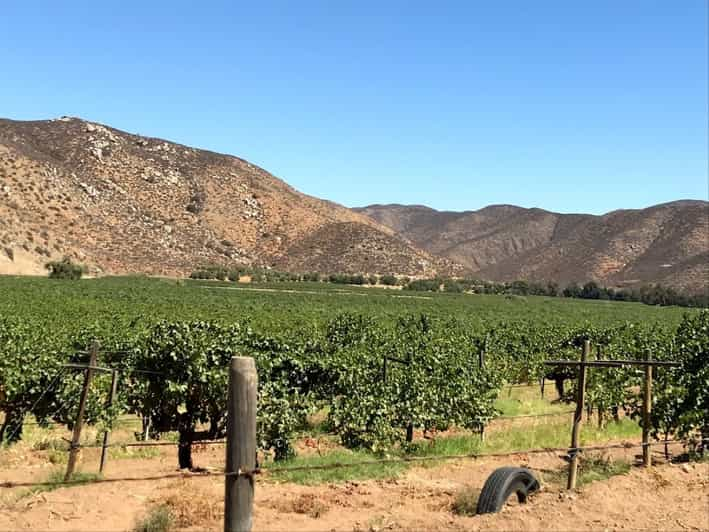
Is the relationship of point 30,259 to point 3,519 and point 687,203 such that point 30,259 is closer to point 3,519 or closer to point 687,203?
point 3,519

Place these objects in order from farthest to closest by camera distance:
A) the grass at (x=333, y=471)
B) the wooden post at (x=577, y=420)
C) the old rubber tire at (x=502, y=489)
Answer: the grass at (x=333, y=471)
the wooden post at (x=577, y=420)
the old rubber tire at (x=502, y=489)

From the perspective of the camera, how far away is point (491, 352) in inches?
925

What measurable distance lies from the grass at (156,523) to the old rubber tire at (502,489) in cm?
394

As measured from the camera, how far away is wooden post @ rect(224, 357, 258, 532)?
4969 mm

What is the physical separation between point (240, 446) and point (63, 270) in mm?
72115

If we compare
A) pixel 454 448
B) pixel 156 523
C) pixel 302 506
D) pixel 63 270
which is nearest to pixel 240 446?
pixel 156 523

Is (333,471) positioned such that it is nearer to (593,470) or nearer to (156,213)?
(593,470)

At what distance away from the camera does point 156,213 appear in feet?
352

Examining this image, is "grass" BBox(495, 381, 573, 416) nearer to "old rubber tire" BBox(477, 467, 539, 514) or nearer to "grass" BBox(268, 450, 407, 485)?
"grass" BBox(268, 450, 407, 485)

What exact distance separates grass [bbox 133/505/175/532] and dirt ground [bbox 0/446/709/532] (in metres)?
0.22

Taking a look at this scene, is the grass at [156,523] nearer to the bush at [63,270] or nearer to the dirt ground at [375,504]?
the dirt ground at [375,504]

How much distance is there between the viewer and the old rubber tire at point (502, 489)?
26.8 ft

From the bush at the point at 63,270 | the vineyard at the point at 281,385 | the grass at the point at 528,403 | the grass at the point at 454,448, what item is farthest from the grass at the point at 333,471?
the bush at the point at 63,270

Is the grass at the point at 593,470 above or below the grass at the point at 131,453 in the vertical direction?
above
